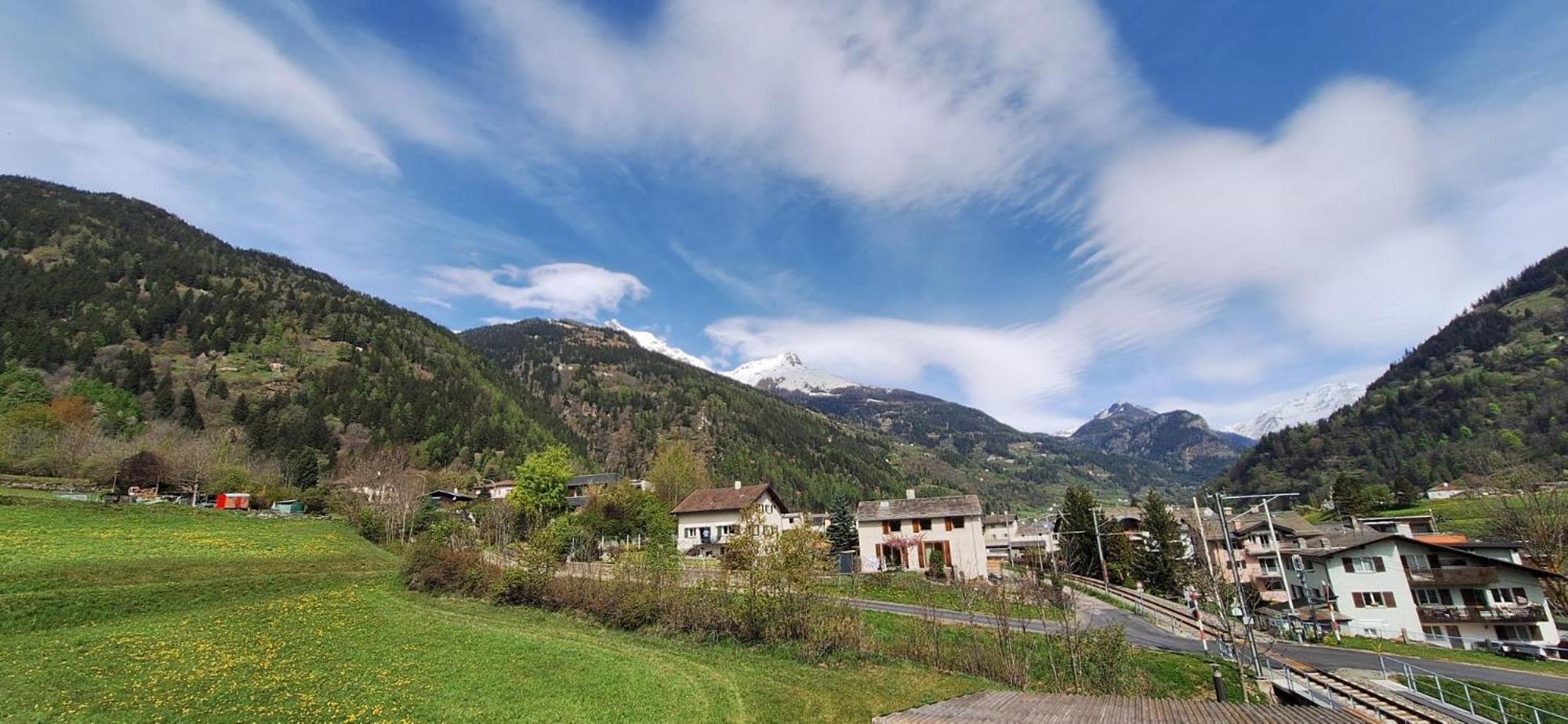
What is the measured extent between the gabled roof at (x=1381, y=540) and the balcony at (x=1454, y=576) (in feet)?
2.53

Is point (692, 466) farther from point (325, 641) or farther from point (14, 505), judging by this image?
point (325, 641)

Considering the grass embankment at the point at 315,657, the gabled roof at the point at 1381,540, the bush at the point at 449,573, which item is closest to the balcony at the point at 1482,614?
the gabled roof at the point at 1381,540

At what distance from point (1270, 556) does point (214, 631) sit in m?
87.8

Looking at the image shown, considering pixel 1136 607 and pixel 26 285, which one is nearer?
pixel 1136 607

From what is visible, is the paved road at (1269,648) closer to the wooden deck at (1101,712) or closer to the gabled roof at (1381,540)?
the wooden deck at (1101,712)

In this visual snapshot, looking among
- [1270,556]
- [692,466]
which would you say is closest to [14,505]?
[692,466]

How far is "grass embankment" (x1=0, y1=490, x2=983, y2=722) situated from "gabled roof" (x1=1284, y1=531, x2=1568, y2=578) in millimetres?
46962

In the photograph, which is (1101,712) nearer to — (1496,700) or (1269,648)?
(1496,700)

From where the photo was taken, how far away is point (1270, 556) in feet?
218

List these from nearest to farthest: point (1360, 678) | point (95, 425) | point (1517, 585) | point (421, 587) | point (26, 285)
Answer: point (1360, 678), point (421, 587), point (1517, 585), point (95, 425), point (26, 285)

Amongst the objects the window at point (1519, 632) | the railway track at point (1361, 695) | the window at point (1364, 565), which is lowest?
the window at point (1519, 632)

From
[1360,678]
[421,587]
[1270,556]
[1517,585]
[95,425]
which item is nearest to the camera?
[1360,678]

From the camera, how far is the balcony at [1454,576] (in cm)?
4438

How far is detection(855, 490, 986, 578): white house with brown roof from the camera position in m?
56.2
